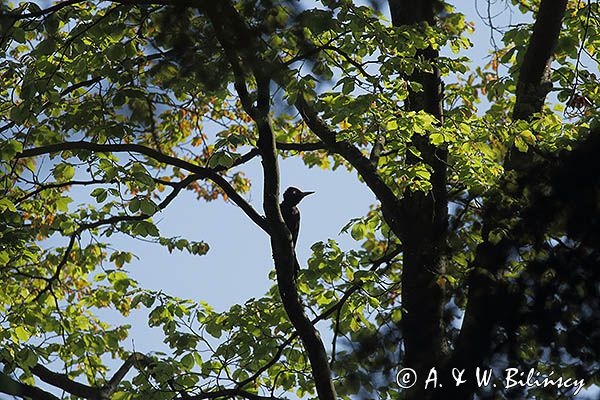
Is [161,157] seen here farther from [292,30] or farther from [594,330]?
[594,330]

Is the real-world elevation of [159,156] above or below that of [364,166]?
below

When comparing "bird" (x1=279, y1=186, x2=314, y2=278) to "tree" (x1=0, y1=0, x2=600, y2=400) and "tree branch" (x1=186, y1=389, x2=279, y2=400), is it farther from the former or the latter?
"tree branch" (x1=186, y1=389, x2=279, y2=400)

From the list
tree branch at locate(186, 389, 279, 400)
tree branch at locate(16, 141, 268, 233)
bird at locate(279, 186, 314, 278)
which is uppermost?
bird at locate(279, 186, 314, 278)

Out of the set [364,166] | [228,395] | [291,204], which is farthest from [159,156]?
[291,204]

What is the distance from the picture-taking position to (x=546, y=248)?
5012mm

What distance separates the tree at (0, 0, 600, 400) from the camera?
15.8 feet

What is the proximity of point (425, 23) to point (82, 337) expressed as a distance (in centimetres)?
548

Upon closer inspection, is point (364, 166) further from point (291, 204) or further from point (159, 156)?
point (291, 204)

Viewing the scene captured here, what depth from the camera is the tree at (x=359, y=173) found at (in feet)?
15.8

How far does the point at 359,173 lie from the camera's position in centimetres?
924

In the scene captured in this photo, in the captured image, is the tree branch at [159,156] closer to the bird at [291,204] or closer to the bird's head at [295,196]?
the bird at [291,204]

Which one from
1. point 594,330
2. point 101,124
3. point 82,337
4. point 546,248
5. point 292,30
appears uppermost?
point 101,124

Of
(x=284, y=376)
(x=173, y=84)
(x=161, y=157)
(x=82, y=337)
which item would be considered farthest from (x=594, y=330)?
(x=82, y=337)

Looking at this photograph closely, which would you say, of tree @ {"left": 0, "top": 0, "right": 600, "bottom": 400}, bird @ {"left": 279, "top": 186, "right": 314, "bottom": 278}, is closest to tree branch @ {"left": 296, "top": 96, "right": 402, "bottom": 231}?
tree @ {"left": 0, "top": 0, "right": 600, "bottom": 400}
